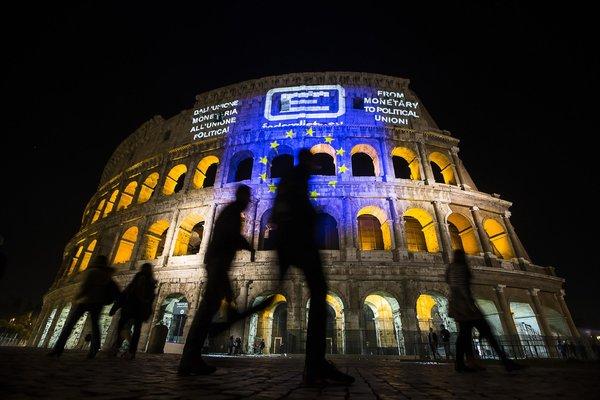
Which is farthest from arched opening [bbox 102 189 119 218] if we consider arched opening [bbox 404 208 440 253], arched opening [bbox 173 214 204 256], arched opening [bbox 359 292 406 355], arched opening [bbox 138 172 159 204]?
arched opening [bbox 404 208 440 253]

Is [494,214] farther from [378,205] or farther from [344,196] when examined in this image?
[344,196]

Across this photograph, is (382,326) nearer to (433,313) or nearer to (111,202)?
(433,313)

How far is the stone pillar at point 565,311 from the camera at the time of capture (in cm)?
1500

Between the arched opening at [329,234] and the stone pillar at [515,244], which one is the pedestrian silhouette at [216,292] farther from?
the stone pillar at [515,244]

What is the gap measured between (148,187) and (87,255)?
620 cm

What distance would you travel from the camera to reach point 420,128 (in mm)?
19750

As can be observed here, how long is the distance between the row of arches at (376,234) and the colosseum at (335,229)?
0.08m

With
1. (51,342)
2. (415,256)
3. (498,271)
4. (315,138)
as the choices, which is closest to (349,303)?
(415,256)

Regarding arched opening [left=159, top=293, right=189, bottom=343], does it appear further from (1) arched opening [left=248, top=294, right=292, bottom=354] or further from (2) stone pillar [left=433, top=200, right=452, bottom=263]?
(2) stone pillar [left=433, top=200, right=452, bottom=263]

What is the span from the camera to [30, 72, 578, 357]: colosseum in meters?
14.3

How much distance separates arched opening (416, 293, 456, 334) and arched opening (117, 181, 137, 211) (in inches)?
818

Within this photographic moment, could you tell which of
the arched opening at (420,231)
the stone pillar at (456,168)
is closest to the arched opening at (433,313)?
the arched opening at (420,231)

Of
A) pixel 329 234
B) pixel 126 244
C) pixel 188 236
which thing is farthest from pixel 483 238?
Result: pixel 126 244

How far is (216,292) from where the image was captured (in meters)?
3.31
